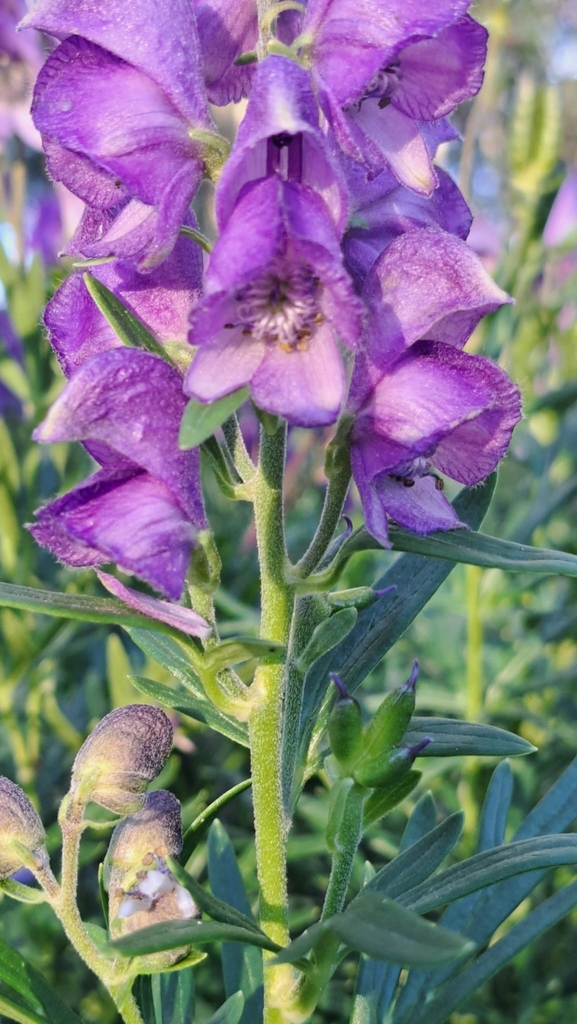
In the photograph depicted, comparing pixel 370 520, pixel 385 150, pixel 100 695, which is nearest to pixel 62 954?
pixel 100 695

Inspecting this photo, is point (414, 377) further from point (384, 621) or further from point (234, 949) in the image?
point (234, 949)

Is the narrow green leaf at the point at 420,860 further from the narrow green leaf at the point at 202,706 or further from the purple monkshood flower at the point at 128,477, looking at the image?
the purple monkshood flower at the point at 128,477

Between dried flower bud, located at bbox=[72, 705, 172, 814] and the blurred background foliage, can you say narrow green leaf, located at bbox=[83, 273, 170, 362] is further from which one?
the blurred background foliage

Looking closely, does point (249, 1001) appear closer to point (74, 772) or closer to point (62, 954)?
point (74, 772)

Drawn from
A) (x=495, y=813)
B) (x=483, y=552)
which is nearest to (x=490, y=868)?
(x=483, y=552)

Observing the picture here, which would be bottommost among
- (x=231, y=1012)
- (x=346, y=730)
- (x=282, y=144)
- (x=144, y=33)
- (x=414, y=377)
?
(x=231, y=1012)
